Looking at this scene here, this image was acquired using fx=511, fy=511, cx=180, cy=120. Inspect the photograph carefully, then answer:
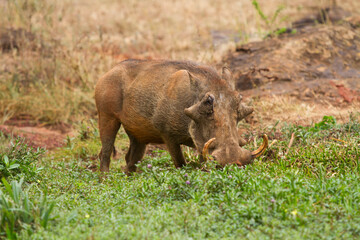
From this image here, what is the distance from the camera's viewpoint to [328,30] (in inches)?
377

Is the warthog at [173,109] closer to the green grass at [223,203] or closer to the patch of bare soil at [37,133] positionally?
the green grass at [223,203]

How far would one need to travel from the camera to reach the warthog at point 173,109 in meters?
4.56

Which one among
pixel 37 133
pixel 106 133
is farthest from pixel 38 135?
pixel 106 133

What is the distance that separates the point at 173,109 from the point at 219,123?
2.24 ft

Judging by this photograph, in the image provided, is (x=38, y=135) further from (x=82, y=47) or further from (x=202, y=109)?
(x=202, y=109)

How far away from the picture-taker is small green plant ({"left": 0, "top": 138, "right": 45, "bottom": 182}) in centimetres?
500

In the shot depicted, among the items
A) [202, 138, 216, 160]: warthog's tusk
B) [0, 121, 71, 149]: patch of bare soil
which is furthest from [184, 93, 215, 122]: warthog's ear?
[0, 121, 71, 149]: patch of bare soil

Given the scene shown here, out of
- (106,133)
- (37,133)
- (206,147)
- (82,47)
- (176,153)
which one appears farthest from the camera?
(82,47)

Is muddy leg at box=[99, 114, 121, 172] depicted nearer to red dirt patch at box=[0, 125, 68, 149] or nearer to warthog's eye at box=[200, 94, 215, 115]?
warthog's eye at box=[200, 94, 215, 115]

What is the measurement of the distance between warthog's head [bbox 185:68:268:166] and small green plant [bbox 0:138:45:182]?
1.68 meters

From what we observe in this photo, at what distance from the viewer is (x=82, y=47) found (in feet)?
36.0

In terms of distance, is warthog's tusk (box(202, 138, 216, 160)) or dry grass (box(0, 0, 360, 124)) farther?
dry grass (box(0, 0, 360, 124))

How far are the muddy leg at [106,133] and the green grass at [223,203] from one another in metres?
0.86

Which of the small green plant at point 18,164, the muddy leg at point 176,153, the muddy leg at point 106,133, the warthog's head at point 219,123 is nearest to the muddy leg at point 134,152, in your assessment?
the muddy leg at point 106,133
